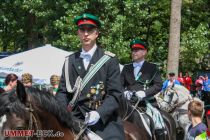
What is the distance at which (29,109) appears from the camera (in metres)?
4.42

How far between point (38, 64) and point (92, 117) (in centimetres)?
1052

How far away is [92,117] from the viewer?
5.12 metres

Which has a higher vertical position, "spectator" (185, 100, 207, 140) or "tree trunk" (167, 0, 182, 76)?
"tree trunk" (167, 0, 182, 76)

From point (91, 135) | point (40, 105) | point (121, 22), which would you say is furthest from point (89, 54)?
point (121, 22)

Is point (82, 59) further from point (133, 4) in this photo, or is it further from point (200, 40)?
point (200, 40)

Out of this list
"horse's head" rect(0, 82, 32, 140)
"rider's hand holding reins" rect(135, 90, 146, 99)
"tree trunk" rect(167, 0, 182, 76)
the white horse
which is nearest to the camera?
"horse's head" rect(0, 82, 32, 140)

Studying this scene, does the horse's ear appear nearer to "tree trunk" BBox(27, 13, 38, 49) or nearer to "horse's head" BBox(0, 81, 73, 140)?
"horse's head" BBox(0, 81, 73, 140)

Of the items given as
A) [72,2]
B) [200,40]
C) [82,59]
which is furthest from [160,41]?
[82,59]

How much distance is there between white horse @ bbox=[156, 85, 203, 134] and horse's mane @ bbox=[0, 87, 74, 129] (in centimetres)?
821

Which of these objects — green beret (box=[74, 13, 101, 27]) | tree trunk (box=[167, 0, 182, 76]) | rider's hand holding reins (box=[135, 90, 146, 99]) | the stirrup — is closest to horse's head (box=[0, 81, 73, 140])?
the stirrup

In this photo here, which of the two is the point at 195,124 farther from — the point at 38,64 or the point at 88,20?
the point at 38,64

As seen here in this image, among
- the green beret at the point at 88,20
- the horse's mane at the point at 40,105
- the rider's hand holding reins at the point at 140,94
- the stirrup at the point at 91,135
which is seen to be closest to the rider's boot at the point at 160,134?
the rider's hand holding reins at the point at 140,94

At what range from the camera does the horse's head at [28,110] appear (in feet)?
14.2

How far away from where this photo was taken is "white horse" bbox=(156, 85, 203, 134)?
515 inches
